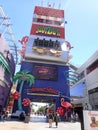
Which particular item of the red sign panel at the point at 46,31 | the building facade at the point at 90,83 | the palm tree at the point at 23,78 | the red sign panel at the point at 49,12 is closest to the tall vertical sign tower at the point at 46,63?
the red sign panel at the point at 46,31

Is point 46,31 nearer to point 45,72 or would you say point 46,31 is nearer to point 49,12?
point 49,12

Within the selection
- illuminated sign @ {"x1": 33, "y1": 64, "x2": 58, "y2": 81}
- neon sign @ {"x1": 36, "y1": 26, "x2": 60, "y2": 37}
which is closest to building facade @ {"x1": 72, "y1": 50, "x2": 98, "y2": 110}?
illuminated sign @ {"x1": 33, "y1": 64, "x2": 58, "y2": 81}

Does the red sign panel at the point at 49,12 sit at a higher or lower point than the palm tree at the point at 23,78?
higher

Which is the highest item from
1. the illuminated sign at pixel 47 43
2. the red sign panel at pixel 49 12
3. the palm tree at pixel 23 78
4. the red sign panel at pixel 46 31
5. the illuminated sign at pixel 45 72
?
the red sign panel at pixel 49 12

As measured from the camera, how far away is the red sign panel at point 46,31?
147ft

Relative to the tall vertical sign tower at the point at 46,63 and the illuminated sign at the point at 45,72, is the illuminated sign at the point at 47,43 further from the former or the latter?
the illuminated sign at the point at 45,72

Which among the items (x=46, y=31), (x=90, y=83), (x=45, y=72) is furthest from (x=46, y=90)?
(x=46, y=31)

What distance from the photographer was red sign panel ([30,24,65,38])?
44.8m

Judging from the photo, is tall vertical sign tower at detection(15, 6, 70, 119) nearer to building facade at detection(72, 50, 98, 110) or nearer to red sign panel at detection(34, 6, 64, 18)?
red sign panel at detection(34, 6, 64, 18)

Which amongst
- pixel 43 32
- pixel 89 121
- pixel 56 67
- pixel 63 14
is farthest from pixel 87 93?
pixel 89 121

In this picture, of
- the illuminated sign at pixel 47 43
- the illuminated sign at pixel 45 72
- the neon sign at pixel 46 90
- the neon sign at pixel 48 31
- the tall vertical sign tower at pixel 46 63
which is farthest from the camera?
the neon sign at pixel 48 31

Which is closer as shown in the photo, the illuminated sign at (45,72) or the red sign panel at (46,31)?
the illuminated sign at (45,72)

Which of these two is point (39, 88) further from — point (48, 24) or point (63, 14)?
point (63, 14)

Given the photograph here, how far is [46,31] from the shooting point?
4522cm
